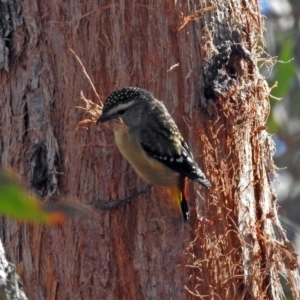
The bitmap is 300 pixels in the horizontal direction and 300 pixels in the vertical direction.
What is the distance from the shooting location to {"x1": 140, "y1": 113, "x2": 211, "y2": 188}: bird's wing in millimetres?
3340

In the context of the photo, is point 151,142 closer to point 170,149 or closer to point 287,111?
point 170,149

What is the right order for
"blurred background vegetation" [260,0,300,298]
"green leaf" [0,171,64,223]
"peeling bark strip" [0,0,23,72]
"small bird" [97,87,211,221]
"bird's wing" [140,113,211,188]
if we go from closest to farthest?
"green leaf" [0,171,64,223], "bird's wing" [140,113,211,188], "small bird" [97,87,211,221], "peeling bark strip" [0,0,23,72], "blurred background vegetation" [260,0,300,298]

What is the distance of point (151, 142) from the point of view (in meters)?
3.72

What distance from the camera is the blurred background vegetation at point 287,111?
517cm

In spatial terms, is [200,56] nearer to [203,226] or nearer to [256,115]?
[256,115]

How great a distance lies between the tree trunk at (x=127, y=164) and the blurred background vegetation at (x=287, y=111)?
1270 millimetres

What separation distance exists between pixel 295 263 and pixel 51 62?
1.79 m

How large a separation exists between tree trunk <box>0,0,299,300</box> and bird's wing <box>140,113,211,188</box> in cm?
9

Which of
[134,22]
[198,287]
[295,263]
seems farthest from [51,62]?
[295,263]

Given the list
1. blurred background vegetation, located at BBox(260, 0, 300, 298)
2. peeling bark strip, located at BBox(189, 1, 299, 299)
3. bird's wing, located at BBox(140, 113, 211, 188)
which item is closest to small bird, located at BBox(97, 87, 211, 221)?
bird's wing, located at BBox(140, 113, 211, 188)

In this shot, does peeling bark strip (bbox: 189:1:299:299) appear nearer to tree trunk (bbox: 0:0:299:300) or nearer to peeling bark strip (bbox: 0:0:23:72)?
tree trunk (bbox: 0:0:299:300)

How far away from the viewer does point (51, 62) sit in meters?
3.74

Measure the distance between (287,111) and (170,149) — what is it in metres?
2.76

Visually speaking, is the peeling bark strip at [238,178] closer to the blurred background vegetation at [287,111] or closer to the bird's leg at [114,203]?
the bird's leg at [114,203]
